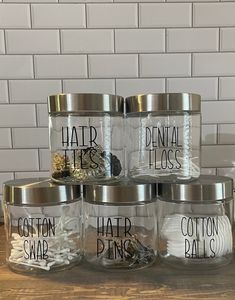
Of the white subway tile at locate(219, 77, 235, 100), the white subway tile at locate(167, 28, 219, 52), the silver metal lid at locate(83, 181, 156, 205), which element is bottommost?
the silver metal lid at locate(83, 181, 156, 205)

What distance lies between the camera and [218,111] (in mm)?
1243

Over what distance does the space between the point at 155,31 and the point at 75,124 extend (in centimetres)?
48

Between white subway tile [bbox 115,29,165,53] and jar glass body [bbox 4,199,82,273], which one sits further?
white subway tile [bbox 115,29,165,53]

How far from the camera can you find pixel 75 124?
0.92 metres

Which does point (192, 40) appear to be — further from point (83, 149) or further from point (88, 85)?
point (83, 149)

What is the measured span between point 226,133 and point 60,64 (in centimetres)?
59

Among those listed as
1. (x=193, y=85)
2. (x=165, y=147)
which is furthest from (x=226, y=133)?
(x=165, y=147)

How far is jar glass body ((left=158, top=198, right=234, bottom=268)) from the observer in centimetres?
88

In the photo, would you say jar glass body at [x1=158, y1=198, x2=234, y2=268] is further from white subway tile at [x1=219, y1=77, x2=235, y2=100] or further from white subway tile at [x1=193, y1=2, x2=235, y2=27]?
white subway tile at [x1=193, y1=2, x2=235, y2=27]

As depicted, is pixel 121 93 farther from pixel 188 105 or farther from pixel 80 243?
pixel 80 243

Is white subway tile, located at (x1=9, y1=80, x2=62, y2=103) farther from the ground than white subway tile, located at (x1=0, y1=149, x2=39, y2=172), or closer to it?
farther from the ground

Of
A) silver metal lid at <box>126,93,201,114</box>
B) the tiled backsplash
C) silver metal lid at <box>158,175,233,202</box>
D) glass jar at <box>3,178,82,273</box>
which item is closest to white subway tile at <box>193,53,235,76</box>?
the tiled backsplash

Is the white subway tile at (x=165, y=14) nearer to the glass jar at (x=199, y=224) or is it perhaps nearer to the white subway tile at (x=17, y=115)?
the white subway tile at (x=17, y=115)

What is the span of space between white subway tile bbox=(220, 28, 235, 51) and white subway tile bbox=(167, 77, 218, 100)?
0.11m
